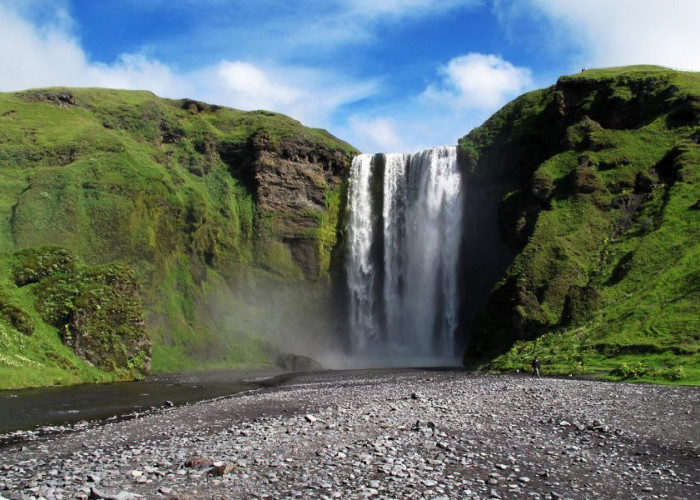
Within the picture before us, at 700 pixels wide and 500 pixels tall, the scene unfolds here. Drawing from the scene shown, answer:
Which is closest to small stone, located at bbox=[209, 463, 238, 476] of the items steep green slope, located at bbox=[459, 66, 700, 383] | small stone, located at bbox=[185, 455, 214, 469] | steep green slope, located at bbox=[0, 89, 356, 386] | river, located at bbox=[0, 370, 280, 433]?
small stone, located at bbox=[185, 455, 214, 469]

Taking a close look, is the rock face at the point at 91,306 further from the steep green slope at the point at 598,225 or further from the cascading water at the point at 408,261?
the cascading water at the point at 408,261

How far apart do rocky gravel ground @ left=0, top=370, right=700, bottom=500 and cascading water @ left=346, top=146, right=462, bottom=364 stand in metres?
45.5

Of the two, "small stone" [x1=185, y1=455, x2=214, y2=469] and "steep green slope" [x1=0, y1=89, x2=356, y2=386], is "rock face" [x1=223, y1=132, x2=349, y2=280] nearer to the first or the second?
"steep green slope" [x1=0, y1=89, x2=356, y2=386]

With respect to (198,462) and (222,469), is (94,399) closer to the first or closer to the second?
(198,462)

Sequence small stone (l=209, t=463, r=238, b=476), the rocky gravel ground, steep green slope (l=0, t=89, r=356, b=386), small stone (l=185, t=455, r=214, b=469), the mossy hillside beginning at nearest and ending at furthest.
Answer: the rocky gravel ground
small stone (l=209, t=463, r=238, b=476)
small stone (l=185, t=455, r=214, b=469)
the mossy hillside
steep green slope (l=0, t=89, r=356, b=386)

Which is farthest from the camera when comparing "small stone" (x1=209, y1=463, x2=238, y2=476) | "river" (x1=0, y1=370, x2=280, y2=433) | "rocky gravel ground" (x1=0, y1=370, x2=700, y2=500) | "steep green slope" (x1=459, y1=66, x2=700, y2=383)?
"steep green slope" (x1=459, y1=66, x2=700, y2=383)

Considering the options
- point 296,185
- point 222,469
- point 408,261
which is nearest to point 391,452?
point 222,469

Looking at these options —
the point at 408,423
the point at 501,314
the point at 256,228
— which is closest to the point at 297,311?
the point at 256,228

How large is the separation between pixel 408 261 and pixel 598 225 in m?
26.7

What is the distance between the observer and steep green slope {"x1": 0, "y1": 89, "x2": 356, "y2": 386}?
62688mm

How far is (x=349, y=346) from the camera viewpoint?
244 ft

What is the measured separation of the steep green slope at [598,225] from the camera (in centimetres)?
3531

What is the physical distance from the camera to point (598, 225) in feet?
175

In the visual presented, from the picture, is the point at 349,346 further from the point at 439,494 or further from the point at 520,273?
the point at 439,494
